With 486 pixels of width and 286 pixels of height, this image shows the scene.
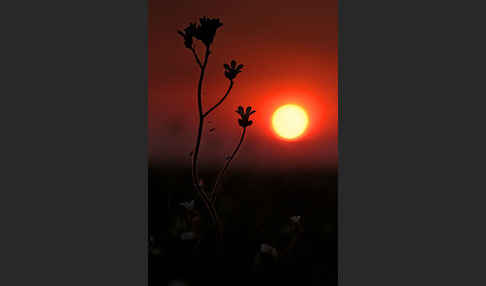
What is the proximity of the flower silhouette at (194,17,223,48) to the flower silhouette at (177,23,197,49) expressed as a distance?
2 centimetres

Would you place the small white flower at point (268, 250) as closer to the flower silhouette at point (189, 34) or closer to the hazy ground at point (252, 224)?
the hazy ground at point (252, 224)

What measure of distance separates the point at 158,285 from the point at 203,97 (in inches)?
42.5

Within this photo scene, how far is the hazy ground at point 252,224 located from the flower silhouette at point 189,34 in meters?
0.72

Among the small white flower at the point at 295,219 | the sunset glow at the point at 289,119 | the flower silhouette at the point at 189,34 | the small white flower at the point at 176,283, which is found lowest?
the small white flower at the point at 176,283

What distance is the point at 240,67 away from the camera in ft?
7.86

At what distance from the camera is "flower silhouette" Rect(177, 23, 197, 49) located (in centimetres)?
230

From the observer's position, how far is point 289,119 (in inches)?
98.7

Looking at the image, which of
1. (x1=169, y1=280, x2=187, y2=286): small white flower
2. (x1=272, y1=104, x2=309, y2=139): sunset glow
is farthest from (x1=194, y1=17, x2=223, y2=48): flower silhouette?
(x1=169, y1=280, x2=187, y2=286): small white flower

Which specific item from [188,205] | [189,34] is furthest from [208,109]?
[188,205]

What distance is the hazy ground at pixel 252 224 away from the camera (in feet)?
7.82

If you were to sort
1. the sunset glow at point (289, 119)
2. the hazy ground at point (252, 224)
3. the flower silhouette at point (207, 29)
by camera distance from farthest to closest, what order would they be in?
the sunset glow at point (289, 119) → the hazy ground at point (252, 224) → the flower silhouette at point (207, 29)

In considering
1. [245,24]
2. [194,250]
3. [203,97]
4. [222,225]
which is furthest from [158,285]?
[245,24]

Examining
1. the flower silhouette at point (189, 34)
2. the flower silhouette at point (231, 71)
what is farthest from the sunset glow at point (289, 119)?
the flower silhouette at point (189, 34)

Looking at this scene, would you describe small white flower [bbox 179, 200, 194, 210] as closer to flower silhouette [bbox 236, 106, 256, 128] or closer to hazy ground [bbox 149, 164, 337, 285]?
hazy ground [bbox 149, 164, 337, 285]
